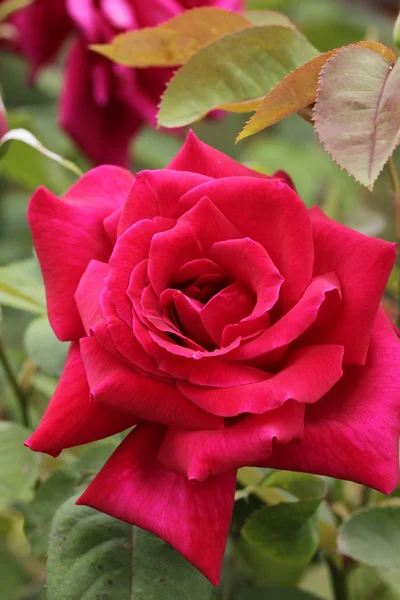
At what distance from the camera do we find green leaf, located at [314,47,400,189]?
0.28 meters

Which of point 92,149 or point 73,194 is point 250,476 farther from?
point 92,149

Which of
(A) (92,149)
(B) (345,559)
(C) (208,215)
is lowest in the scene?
(B) (345,559)

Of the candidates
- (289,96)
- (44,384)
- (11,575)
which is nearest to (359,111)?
(289,96)

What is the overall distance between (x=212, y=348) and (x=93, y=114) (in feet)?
1.42

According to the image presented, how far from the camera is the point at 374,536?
0.39m

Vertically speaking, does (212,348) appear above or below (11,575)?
above

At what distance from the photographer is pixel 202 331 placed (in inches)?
12.6

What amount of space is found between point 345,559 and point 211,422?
0.65 feet

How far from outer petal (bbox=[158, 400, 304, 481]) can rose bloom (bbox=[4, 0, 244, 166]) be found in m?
0.42

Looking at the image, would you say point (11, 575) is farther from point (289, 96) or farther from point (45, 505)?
point (289, 96)

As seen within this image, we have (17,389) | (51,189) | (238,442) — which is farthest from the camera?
(51,189)

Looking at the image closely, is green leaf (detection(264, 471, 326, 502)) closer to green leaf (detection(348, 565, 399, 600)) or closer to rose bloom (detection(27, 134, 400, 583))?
rose bloom (detection(27, 134, 400, 583))

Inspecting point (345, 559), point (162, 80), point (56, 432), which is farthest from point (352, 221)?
point (56, 432)

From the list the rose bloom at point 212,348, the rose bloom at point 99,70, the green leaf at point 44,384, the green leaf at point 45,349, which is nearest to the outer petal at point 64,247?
the rose bloom at point 212,348
